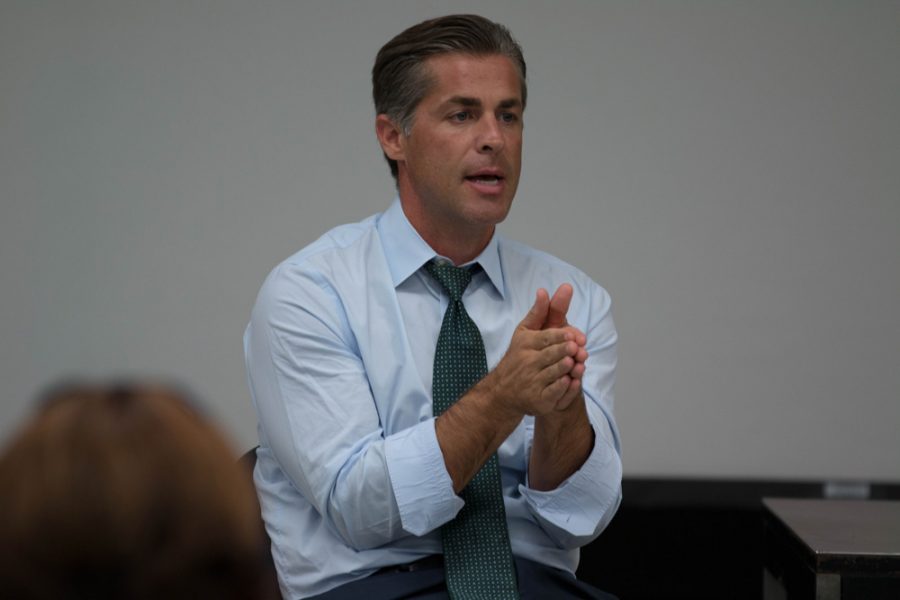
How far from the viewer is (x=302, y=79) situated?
3355 mm

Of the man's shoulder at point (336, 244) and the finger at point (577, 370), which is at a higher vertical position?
the man's shoulder at point (336, 244)

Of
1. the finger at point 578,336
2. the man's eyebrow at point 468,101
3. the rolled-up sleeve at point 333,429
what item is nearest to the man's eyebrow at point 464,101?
the man's eyebrow at point 468,101

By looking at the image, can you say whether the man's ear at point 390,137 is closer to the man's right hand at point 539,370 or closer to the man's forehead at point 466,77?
the man's forehead at point 466,77

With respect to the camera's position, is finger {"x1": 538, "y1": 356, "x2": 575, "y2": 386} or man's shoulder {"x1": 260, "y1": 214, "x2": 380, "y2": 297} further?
man's shoulder {"x1": 260, "y1": 214, "x2": 380, "y2": 297}

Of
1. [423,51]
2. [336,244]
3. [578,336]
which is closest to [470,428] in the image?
[578,336]

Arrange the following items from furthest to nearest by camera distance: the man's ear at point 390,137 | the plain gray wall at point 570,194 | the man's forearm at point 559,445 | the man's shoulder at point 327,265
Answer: the plain gray wall at point 570,194, the man's ear at point 390,137, the man's shoulder at point 327,265, the man's forearm at point 559,445

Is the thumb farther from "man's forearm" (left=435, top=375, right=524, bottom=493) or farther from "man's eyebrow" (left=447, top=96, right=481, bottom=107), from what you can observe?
"man's eyebrow" (left=447, top=96, right=481, bottom=107)

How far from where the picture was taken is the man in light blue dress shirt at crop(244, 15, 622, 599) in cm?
188

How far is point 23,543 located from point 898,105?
10.3 feet

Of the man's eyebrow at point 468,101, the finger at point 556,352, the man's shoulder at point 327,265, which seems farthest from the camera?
the man's eyebrow at point 468,101

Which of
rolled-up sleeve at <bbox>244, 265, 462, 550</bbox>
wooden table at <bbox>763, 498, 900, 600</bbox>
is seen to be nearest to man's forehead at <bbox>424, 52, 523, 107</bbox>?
rolled-up sleeve at <bbox>244, 265, 462, 550</bbox>

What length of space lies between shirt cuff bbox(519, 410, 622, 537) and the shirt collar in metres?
0.37

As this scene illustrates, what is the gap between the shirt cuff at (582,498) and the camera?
6.58ft

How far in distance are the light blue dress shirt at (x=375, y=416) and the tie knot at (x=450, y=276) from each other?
2cm
